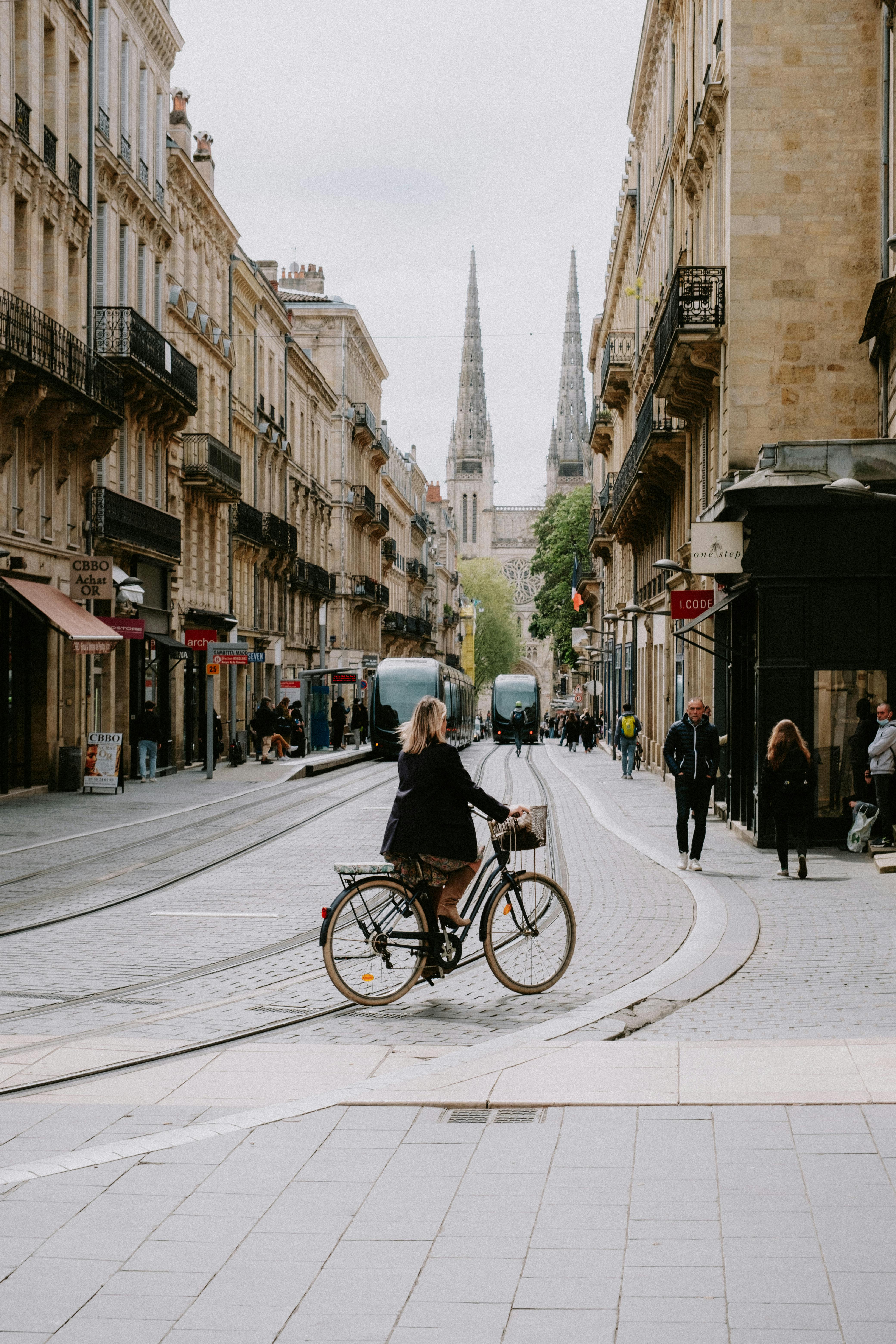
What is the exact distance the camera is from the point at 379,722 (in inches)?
1784

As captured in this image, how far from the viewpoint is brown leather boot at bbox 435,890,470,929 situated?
29.2 ft

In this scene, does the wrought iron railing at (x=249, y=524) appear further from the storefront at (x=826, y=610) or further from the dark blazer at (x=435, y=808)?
the dark blazer at (x=435, y=808)

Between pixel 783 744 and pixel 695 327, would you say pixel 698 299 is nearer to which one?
pixel 695 327

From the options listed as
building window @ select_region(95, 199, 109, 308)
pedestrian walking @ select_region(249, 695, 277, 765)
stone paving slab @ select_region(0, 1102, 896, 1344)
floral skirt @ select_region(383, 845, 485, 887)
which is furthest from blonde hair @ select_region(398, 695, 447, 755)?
pedestrian walking @ select_region(249, 695, 277, 765)

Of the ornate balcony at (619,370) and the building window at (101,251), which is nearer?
the building window at (101,251)

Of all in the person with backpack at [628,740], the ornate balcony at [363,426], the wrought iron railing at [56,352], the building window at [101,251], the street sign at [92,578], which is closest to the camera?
the wrought iron railing at [56,352]

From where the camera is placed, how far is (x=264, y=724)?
39.2 meters

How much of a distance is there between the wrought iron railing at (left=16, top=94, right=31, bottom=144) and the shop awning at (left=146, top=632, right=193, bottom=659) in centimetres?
1054

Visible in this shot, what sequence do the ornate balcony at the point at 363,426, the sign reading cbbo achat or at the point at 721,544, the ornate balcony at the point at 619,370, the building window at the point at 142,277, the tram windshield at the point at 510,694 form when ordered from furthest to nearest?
the ornate balcony at the point at 363,426, the tram windshield at the point at 510,694, the ornate balcony at the point at 619,370, the building window at the point at 142,277, the sign reading cbbo achat or at the point at 721,544

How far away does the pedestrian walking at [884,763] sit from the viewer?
16594mm

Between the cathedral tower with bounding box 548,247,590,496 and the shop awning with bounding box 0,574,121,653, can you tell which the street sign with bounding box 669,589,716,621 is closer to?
the shop awning with bounding box 0,574,121,653

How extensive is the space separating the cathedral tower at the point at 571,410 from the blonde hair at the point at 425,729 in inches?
7178

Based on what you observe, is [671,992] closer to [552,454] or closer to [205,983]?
[205,983]

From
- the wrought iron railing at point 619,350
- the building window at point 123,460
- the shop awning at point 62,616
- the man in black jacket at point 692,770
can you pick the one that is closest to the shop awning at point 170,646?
the building window at point 123,460
